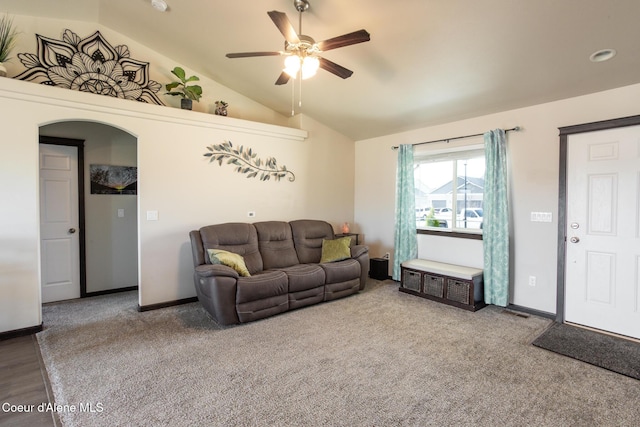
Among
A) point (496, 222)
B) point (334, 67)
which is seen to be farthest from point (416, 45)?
point (496, 222)

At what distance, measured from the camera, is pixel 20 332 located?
3033 millimetres

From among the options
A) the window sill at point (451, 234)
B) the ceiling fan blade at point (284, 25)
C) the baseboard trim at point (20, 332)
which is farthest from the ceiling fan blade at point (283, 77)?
the baseboard trim at point (20, 332)

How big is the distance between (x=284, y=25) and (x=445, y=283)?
11.3 ft

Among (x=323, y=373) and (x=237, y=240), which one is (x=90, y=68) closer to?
(x=237, y=240)

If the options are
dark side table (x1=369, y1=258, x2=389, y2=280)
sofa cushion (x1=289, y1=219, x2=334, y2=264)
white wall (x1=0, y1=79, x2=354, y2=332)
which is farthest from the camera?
dark side table (x1=369, y1=258, x2=389, y2=280)

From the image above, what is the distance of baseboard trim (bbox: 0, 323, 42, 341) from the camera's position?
2955mm

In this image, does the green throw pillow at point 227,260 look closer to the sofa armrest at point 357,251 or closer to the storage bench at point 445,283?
the sofa armrest at point 357,251

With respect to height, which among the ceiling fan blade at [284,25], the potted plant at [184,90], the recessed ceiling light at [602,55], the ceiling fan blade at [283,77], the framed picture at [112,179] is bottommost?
the framed picture at [112,179]

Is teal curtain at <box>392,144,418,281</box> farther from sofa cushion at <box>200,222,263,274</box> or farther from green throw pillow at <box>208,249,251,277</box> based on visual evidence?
green throw pillow at <box>208,249,251,277</box>

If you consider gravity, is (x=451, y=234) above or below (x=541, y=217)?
below

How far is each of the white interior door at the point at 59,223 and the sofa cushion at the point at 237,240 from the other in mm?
1955

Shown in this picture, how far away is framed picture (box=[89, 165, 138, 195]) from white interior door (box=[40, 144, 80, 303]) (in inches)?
8.3

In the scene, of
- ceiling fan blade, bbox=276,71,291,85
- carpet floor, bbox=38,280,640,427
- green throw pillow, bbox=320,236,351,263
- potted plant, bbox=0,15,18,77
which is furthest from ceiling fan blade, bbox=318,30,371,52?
potted plant, bbox=0,15,18,77

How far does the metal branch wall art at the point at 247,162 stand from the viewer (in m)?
4.26
